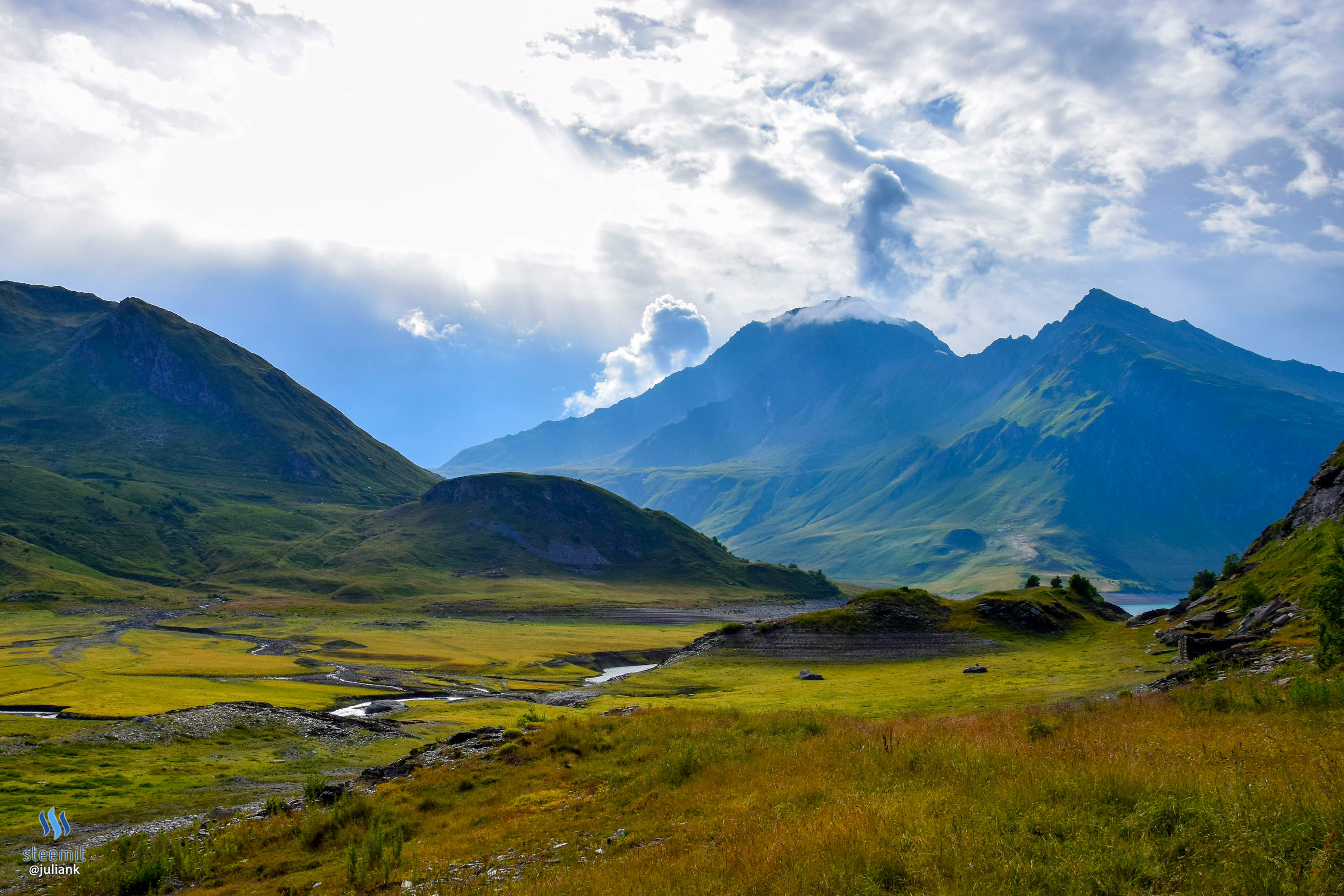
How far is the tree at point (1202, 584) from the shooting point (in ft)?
314

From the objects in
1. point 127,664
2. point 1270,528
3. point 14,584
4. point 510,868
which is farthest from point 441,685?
point 14,584

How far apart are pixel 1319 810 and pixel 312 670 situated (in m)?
117

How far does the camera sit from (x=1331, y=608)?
25453mm

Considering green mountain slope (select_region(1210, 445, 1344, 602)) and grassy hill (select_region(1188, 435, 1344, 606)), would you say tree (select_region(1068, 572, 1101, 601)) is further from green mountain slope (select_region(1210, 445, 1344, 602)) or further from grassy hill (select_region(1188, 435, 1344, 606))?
green mountain slope (select_region(1210, 445, 1344, 602))

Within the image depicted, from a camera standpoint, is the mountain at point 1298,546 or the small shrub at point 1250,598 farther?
the small shrub at point 1250,598

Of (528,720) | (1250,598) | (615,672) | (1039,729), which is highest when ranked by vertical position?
(1250,598)

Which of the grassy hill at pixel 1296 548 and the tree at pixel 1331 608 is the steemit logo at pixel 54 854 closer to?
the tree at pixel 1331 608

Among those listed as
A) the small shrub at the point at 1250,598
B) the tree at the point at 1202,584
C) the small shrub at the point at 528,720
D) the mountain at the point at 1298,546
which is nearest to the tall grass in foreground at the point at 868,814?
the small shrub at the point at 528,720

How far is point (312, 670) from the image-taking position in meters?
103

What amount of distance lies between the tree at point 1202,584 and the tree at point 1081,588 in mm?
17107

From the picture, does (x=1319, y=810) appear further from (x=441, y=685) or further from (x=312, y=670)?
(x=312, y=670)

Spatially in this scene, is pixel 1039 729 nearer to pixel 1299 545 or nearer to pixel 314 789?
pixel 314 789

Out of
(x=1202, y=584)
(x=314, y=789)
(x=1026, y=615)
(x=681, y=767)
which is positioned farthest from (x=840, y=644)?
(x=681, y=767)

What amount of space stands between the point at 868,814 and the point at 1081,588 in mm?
133974
